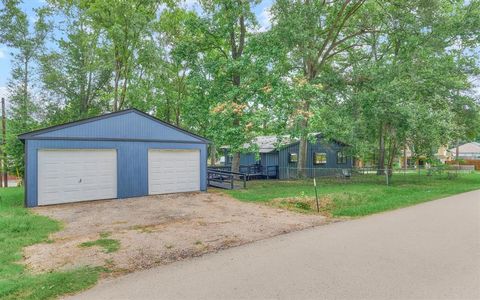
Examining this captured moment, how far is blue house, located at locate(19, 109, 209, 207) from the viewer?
10.6 meters

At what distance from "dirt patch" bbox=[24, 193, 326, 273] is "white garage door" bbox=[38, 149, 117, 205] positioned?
1.65ft

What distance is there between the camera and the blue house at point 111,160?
34.7 feet

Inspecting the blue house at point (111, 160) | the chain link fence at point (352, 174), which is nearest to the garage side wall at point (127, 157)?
the blue house at point (111, 160)

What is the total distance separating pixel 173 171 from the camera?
13.6 metres

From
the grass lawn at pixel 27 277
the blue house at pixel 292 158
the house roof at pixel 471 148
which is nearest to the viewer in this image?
the grass lawn at pixel 27 277

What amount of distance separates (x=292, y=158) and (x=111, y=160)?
45.6 feet

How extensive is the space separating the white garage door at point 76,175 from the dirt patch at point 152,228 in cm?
50

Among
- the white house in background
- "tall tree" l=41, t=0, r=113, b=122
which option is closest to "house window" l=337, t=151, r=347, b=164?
"tall tree" l=41, t=0, r=113, b=122

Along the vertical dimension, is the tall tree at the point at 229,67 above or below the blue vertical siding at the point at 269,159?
above

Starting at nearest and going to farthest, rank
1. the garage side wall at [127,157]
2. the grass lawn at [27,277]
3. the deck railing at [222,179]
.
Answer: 1. the grass lawn at [27,277]
2. the garage side wall at [127,157]
3. the deck railing at [222,179]

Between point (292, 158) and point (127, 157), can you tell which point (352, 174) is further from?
point (127, 157)

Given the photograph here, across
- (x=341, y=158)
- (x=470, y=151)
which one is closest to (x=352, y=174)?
(x=341, y=158)

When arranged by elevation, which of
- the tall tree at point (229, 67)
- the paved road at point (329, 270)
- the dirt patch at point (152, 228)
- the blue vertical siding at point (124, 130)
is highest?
the tall tree at point (229, 67)

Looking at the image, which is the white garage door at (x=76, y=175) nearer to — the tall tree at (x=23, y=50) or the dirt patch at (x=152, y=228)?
the dirt patch at (x=152, y=228)
